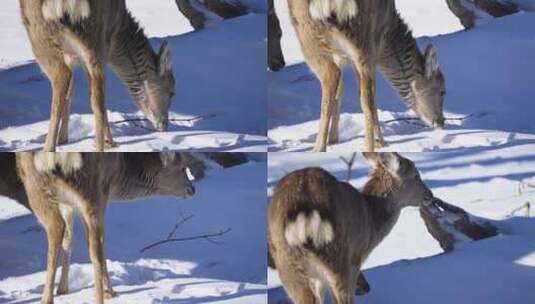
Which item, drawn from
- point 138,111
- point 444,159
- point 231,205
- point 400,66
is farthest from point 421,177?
point 138,111

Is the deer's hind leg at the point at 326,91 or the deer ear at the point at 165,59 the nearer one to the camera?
the deer's hind leg at the point at 326,91

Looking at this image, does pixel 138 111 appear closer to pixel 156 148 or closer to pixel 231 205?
pixel 156 148

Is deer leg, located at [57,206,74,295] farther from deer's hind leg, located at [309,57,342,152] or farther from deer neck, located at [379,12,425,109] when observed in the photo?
deer neck, located at [379,12,425,109]

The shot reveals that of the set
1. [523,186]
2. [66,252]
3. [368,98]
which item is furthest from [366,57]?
[66,252]

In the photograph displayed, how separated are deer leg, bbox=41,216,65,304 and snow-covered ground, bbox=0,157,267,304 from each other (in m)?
0.03

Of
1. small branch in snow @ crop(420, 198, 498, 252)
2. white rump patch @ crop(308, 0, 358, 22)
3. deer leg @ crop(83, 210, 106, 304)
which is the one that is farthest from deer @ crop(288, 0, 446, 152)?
deer leg @ crop(83, 210, 106, 304)

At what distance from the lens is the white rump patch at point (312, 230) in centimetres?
388

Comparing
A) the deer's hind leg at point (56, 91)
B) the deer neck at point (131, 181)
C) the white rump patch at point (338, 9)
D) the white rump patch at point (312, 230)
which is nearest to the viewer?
the white rump patch at point (312, 230)

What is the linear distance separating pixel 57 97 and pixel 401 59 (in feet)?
3.70

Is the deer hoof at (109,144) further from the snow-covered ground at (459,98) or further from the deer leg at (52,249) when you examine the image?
the snow-covered ground at (459,98)

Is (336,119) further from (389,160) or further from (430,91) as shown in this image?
(430,91)

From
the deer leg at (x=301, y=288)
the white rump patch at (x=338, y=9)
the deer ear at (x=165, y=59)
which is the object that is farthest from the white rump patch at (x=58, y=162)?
the white rump patch at (x=338, y=9)

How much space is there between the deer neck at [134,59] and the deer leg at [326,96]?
569 millimetres

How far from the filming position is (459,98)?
430 cm
